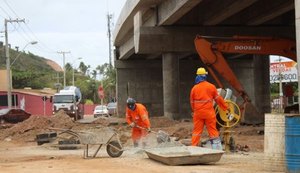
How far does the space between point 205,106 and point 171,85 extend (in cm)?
1776

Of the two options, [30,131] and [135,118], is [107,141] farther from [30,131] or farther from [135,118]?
[30,131]

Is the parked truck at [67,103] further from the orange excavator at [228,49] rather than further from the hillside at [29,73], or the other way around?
Result: the orange excavator at [228,49]

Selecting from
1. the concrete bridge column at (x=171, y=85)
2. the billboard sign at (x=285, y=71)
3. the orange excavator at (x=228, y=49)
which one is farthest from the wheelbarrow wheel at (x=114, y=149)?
the billboard sign at (x=285, y=71)

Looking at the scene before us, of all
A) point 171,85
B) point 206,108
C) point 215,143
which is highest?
point 171,85

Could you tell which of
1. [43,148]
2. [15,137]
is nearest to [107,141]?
[43,148]

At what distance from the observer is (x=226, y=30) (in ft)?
91.6

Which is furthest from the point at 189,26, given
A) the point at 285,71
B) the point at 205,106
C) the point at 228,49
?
the point at 285,71

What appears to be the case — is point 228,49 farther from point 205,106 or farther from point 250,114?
point 205,106

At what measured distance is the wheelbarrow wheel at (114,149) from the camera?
13406 mm

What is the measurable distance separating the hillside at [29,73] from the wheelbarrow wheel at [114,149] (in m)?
49.2

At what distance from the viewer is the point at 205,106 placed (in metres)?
11.8

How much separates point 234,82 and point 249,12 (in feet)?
23.2

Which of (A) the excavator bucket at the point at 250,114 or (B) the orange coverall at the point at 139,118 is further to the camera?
(A) the excavator bucket at the point at 250,114

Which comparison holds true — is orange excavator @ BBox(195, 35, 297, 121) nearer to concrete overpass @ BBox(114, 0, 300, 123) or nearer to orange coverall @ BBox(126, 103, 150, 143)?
concrete overpass @ BBox(114, 0, 300, 123)
